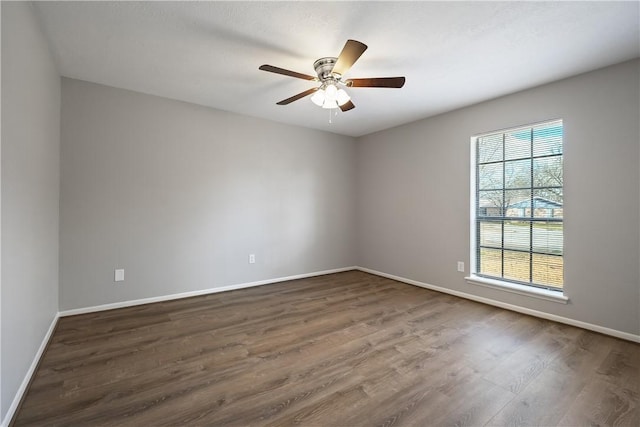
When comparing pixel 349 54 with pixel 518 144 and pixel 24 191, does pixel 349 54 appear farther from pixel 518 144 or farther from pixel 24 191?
pixel 518 144

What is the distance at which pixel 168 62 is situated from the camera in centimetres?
258

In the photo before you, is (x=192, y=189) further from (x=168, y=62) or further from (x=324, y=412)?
(x=324, y=412)

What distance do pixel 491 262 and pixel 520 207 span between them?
Result: 0.77 meters

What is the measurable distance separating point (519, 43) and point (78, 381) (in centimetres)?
407

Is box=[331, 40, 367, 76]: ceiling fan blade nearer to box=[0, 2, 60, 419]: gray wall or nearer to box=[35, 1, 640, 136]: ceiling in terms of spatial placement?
box=[35, 1, 640, 136]: ceiling

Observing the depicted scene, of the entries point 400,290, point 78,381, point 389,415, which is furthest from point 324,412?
point 400,290

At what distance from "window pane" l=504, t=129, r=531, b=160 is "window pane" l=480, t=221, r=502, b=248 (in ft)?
2.73

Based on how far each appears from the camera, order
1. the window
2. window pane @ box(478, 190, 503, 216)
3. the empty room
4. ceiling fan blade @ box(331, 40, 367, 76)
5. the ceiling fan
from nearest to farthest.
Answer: the empty room < ceiling fan blade @ box(331, 40, 367, 76) < the ceiling fan < the window < window pane @ box(478, 190, 503, 216)

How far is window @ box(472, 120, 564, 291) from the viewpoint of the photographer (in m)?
2.95

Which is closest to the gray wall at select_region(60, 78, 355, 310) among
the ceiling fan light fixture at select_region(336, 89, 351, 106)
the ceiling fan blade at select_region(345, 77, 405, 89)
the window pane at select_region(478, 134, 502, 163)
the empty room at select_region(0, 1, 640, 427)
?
the empty room at select_region(0, 1, 640, 427)

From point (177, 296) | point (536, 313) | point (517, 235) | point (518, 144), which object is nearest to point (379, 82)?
point (518, 144)

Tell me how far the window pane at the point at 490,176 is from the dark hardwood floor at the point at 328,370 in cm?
153

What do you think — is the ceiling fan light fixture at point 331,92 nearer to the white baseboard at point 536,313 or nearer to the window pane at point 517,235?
the window pane at point 517,235

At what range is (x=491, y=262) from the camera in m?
3.51
